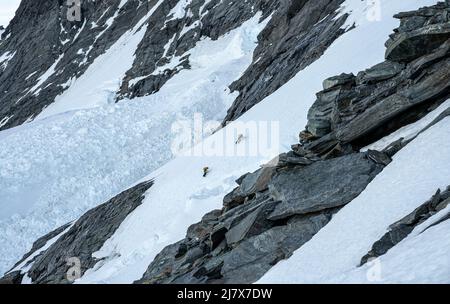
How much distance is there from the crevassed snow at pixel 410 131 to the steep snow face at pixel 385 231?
0.61 m

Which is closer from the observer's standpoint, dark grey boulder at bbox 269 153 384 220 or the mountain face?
the mountain face

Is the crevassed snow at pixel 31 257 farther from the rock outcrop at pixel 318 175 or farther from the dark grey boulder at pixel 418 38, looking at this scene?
the dark grey boulder at pixel 418 38

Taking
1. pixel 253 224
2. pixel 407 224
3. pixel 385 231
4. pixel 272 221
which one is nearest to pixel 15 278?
pixel 253 224

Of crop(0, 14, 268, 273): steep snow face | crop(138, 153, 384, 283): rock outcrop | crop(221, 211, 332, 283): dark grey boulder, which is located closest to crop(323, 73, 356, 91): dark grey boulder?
crop(138, 153, 384, 283): rock outcrop

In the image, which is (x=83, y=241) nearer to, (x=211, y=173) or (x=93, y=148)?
(x=211, y=173)

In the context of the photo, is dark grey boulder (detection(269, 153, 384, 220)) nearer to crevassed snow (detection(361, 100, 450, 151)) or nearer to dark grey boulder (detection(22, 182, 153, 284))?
crevassed snow (detection(361, 100, 450, 151))

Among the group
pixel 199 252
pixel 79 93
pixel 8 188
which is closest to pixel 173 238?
pixel 199 252

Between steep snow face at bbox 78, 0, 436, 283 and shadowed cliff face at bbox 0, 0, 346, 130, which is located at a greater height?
shadowed cliff face at bbox 0, 0, 346, 130

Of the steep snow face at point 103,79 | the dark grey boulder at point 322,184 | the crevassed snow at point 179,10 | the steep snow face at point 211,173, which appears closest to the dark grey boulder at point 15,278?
the steep snow face at point 211,173

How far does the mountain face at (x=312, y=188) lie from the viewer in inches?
311

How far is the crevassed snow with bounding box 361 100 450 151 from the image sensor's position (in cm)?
1059

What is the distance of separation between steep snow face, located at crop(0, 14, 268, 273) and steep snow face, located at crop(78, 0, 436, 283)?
7.23 m

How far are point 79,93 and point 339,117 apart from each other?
3775 cm
